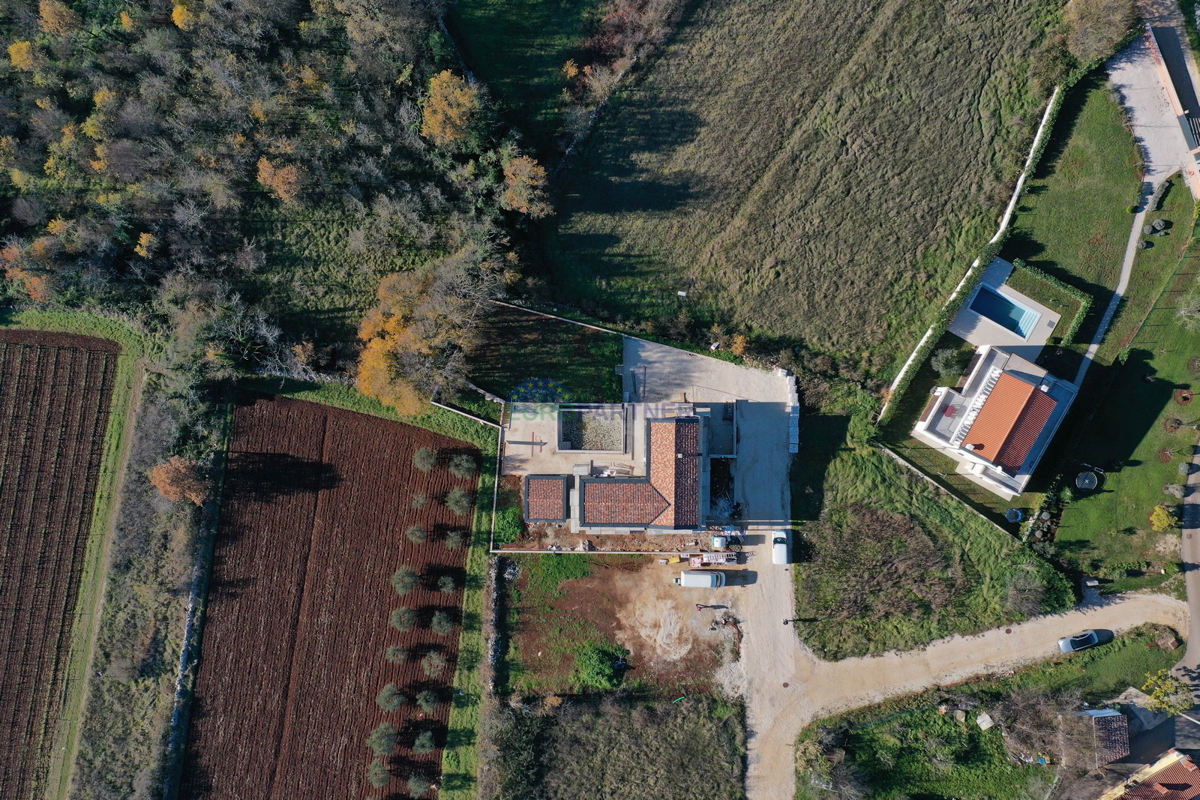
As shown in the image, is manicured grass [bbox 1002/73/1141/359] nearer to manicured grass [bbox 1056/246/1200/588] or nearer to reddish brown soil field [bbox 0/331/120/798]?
manicured grass [bbox 1056/246/1200/588]

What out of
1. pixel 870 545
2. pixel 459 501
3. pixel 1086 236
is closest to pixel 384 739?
pixel 459 501

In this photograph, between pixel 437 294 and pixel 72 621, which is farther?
pixel 72 621

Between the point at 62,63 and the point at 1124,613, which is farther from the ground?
the point at 62,63

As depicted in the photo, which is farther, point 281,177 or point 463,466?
point 463,466

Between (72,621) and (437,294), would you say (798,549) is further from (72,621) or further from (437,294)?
(72,621)

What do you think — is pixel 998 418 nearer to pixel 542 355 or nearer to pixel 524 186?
pixel 542 355

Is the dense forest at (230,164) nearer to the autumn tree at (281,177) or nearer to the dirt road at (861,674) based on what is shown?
the autumn tree at (281,177)

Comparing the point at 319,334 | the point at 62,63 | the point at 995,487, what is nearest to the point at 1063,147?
the point at 995,487

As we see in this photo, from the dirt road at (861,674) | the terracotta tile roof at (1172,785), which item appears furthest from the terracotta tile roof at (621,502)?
the terracotta tile roof at (1172,785)
